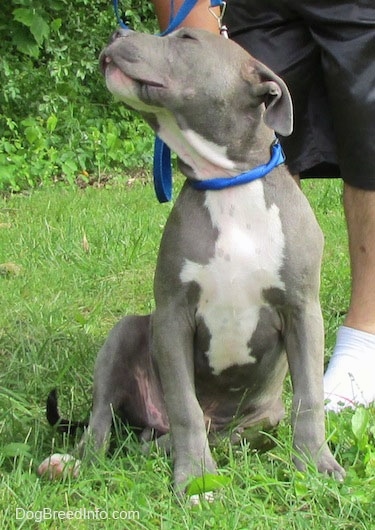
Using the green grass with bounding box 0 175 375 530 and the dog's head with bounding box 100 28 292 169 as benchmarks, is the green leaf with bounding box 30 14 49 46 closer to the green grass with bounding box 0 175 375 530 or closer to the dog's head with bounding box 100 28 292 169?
the green grass with bounding box 0 175 375 530

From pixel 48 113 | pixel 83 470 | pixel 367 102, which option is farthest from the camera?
pixel 48 113

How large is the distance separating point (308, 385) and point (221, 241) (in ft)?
1.52

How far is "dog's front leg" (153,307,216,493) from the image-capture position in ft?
8.74

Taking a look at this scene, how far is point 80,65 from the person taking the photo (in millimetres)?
8828

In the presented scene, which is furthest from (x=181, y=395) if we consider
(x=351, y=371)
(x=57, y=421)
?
(x=351, y=371)

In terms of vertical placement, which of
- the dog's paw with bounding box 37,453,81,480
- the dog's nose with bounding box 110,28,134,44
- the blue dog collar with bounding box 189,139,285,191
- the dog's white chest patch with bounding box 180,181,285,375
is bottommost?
→ the dog's paw with bounding box 37,453,81,480

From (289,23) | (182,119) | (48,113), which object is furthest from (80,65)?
(182,119)

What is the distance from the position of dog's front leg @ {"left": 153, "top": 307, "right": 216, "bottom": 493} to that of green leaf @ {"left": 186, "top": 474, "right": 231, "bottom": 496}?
0.09 m

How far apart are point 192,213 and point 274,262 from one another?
0.90 feet

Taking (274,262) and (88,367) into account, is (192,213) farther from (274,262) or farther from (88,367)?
(88,367)

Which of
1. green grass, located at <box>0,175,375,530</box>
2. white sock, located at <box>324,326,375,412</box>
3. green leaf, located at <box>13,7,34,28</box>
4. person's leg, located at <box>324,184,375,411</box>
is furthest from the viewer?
green leaf, located at <box>13,7,34,28</box>

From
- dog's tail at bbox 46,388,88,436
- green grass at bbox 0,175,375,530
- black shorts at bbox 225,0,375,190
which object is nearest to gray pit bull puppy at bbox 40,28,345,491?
green grass at bbox 0,175,375,530

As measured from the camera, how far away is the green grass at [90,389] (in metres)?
2.44

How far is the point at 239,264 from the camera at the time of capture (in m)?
2.71
